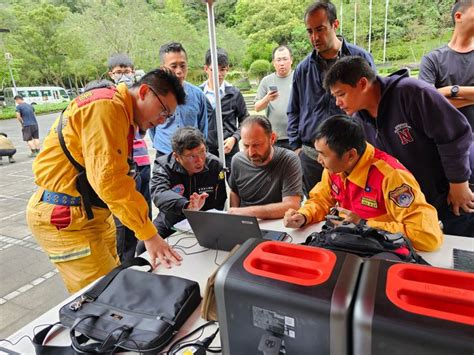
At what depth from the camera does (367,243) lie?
3.27ft

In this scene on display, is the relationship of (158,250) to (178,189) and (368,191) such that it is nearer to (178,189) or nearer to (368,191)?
(178,189)

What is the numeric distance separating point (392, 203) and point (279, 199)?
71 centimetres

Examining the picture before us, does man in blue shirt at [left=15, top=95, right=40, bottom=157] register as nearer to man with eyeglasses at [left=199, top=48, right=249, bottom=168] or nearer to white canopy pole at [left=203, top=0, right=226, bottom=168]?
man with eyeglasses at [left=199, top=48, right=249, bottom=168]

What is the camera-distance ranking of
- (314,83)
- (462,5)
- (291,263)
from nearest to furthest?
1. (291,263)
2. (462,5)
3. (314,83)

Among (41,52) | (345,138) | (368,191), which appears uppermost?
(41,52)

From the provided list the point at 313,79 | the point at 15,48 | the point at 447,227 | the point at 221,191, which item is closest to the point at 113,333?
the point at 221,191

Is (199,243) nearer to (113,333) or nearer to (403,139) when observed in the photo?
(113,333)

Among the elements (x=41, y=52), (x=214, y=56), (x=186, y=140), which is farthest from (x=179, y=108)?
(x=41, y=52)

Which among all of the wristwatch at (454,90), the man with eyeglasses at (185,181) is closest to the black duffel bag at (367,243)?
the man with eyeglasses at (185,181)

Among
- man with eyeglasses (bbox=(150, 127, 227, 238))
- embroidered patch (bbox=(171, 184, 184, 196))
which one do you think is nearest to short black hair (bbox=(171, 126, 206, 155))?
man with eyeglasses (bbox=(150, 127, 227, 238))

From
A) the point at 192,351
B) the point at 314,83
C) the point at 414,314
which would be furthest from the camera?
the point at 314,83

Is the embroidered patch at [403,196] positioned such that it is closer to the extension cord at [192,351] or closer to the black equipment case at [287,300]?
the black equipment case at [287,300]

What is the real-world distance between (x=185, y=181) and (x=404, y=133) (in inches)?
46.4

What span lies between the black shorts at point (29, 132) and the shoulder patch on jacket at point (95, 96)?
688 cm
